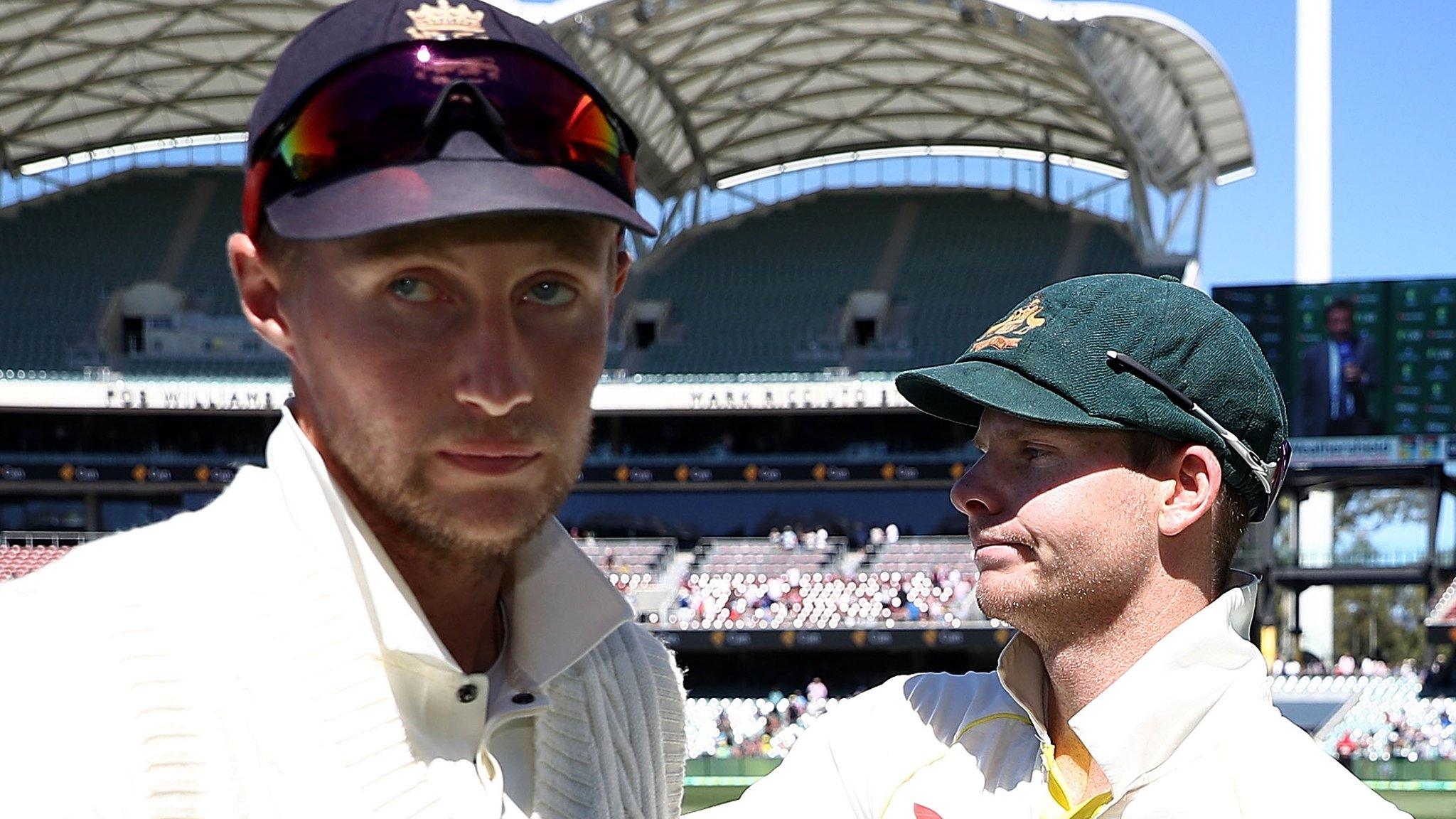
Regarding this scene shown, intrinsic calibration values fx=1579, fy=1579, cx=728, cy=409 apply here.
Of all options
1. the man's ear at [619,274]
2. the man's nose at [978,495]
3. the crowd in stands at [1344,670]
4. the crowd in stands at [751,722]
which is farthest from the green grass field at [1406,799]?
the man's ear at [619,274]

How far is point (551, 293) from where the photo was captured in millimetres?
1709

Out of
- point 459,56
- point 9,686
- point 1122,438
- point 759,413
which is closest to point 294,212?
point 459,56

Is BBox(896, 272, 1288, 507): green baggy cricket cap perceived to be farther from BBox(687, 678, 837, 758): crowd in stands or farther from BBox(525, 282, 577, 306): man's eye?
BBox(687, 678, 837, 758): crowd in stands

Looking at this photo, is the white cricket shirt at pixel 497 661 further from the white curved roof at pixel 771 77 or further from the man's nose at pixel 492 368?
the white curved roof at pixel 771 77

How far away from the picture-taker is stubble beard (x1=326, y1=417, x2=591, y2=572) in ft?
5.57

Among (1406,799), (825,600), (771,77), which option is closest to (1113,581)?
(1406,799)

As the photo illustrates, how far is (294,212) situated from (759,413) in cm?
3520

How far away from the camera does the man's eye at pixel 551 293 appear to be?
1696mm

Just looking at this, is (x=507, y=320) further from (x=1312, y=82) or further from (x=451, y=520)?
(x=1312, y=82)

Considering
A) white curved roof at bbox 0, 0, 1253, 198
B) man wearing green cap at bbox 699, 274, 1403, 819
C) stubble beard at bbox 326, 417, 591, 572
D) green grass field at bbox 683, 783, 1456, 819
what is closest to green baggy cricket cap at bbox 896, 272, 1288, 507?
man wearing green cap at bbox 699, 274, 1403, 819

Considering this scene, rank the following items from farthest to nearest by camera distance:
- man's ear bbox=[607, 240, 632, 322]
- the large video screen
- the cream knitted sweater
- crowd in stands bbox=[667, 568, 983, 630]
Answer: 1. crowd in stands bbox=[667, 568, 983, 630]
2. the large video screen
3. man's ear bbox=[607, 240, 632, 322]
4. the cream knitted sweater

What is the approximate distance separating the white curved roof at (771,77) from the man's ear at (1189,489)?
27.4 metres

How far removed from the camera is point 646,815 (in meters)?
2.12

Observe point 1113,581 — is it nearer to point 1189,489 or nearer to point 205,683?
point 1189,489
